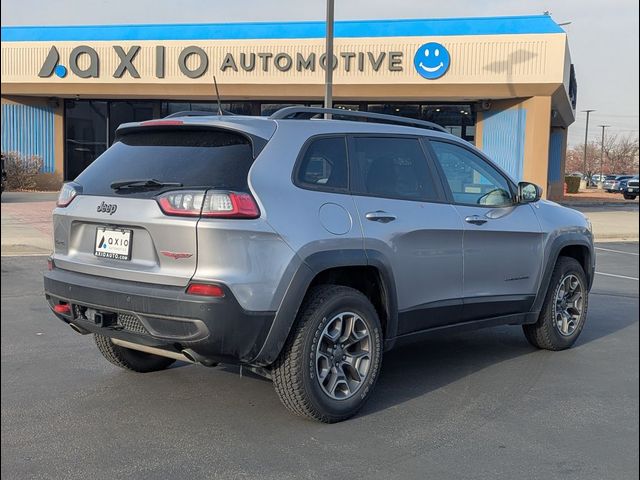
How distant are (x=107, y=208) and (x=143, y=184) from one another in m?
0.26

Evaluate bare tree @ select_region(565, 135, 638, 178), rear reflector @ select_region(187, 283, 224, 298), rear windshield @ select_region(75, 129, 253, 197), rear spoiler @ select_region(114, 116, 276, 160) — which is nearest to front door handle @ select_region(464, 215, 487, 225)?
rear spoiler @ select_region(114, 116, 276, 160)

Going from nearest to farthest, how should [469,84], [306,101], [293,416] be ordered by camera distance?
[293,416]
[469,84]
[306,101]

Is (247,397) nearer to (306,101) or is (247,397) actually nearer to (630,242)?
(630,242)

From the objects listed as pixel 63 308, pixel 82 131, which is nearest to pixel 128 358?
pixel 63 308

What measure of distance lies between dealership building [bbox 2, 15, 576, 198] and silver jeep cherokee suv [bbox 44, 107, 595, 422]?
1815 centimetres

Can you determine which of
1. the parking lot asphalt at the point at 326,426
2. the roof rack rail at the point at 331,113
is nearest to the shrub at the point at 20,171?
the parking lot asphalt at the point at 326,426

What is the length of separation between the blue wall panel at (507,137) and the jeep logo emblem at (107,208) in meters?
20.3

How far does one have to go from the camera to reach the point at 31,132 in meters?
27.8

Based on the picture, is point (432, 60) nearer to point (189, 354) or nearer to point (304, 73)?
point (304, 73)

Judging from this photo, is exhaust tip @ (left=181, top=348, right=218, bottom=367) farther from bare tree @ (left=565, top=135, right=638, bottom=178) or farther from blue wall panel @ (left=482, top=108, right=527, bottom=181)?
bare tree @ (left=565, top=135, right=638, bottom=178)

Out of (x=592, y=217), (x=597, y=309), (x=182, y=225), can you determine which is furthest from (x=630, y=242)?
(x=182, y=225)

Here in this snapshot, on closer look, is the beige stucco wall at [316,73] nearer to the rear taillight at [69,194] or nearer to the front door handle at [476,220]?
the front door handle at [476,220]

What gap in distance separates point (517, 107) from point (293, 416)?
68.4 feet

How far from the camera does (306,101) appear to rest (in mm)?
25875
